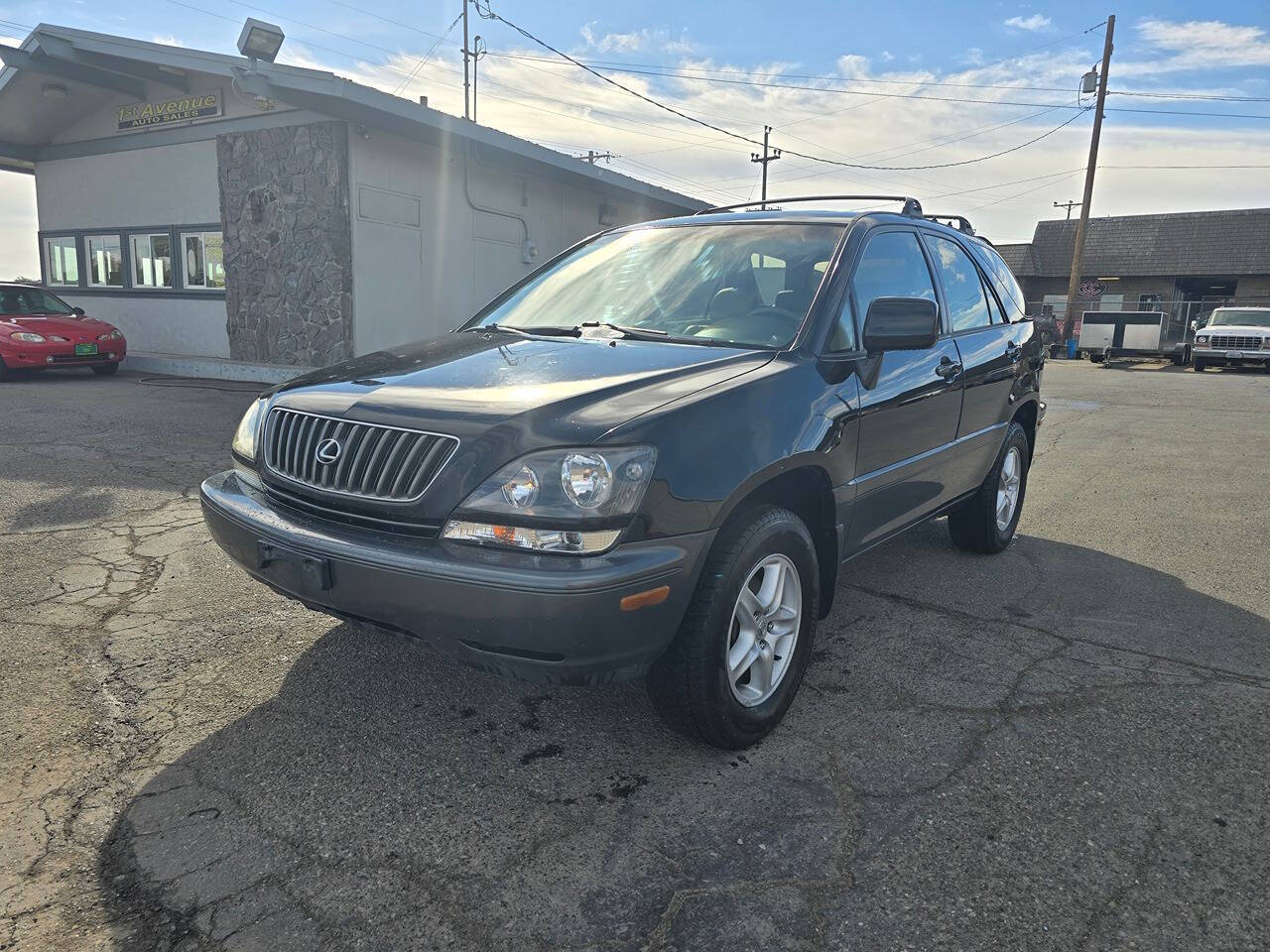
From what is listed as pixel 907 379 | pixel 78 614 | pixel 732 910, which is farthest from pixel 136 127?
pixel 732 910

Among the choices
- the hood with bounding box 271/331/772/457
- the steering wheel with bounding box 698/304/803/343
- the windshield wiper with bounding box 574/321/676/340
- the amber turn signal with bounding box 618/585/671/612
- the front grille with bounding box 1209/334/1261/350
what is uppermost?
the steering wheel with bounding box 698/304/803/343

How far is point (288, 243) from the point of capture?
13391mm

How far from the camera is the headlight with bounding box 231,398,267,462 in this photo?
312 cm

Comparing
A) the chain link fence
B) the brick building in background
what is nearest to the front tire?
the chain link fence

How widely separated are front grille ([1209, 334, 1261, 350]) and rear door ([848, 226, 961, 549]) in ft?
75.3

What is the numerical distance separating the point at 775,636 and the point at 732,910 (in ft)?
3.27

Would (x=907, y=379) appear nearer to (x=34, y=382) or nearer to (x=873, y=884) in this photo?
(x=873, y=884)

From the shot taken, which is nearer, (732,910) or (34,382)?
(732,910)

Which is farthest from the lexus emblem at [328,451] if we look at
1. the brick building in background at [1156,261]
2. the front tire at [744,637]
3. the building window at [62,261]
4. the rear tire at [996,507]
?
the brick building in background at [1156,261]

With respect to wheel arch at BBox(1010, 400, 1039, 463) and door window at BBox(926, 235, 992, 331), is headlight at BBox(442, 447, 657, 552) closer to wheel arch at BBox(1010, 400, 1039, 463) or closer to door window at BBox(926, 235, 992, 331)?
door window at BBox(926, 235, 992, 331)

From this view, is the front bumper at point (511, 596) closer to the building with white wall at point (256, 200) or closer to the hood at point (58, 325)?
the building with white wall at point (256, 200)

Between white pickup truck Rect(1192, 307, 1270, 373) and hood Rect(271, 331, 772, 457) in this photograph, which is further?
white pickup truck Rect(1192, 307, 1270, 373)

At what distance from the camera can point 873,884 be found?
2195 mm

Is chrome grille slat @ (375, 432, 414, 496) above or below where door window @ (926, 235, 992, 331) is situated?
below
